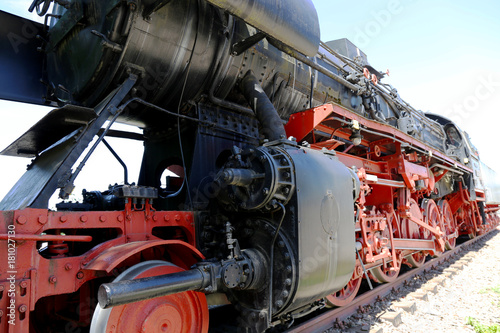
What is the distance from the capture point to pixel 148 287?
1.88 metres

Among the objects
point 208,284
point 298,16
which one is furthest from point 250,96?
point 208,284

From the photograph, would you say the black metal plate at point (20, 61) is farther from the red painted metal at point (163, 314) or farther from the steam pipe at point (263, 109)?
the red painted metal at point (163, 314)

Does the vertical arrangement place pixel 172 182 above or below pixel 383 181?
above

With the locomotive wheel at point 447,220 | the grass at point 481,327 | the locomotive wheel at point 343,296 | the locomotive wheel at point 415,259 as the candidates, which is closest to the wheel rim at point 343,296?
the locomotive wheel at point 343,296

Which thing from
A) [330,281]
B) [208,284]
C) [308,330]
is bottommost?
[308,330]

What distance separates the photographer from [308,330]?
332 cm

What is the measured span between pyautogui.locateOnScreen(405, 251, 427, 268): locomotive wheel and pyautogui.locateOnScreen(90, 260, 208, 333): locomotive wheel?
17.0 ft

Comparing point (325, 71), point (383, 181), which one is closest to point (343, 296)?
point (383, 181)

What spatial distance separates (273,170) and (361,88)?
381 cm

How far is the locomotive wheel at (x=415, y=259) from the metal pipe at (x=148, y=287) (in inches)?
212

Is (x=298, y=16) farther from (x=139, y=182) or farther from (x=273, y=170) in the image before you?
(x=139, y=182)

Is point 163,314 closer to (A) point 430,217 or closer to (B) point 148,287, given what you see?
(B) point 148,287

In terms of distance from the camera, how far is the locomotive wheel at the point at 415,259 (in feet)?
20.7

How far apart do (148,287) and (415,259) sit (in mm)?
6174
